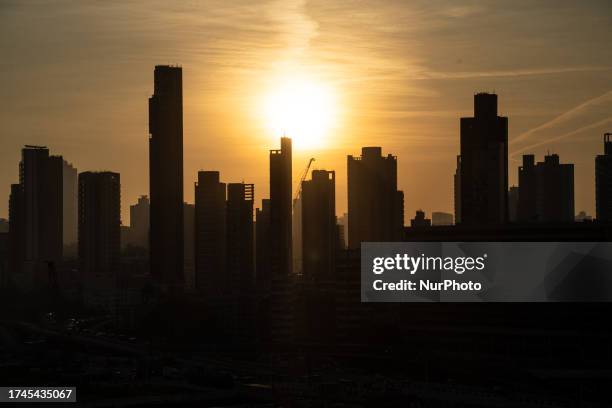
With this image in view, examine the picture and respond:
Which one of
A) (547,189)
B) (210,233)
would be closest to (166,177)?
(210,233)

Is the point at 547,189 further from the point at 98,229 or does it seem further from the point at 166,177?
the point at 98,229

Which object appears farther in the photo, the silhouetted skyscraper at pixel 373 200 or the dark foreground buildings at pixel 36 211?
the dark foreground buildings at pixel 36 211

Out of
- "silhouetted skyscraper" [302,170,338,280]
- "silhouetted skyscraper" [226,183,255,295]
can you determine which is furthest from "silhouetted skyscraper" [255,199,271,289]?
"silhouetted skyscraper" [302,170,338,280]

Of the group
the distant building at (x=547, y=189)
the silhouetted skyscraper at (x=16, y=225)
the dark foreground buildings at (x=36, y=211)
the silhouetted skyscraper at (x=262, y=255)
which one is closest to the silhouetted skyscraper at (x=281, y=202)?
the silhouetted skyscraper at (x=262, y=255)

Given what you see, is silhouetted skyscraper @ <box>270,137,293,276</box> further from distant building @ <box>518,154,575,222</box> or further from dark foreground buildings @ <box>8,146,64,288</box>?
dark foreground buildings @ <box>8,146,64,288</box>

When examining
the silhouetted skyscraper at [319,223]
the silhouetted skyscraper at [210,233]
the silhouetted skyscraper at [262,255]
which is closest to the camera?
the silhouetted skyscraper at [262,255]

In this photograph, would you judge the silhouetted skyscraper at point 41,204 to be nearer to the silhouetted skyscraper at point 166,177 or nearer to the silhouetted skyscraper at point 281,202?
the silhouetted skyscraper at point 166,177
